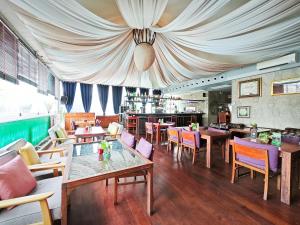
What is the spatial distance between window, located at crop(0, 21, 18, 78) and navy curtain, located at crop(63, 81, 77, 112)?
5846mm

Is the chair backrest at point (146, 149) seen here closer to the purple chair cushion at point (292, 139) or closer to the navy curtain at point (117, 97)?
the purple chair cushion at point (292, 139)

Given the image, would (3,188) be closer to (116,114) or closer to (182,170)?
(182,170)

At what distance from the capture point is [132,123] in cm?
711

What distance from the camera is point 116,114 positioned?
969 cm

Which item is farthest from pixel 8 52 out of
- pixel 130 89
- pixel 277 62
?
pixel 130 89

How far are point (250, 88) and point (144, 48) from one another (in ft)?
12.6

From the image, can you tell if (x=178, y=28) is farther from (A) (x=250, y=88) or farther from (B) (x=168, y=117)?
(B) (x=168, y=117)

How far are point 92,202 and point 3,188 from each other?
1.03 m

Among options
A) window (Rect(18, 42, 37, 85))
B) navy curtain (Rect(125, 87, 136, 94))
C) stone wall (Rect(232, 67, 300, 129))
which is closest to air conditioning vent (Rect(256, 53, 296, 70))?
stone wall (Rect(232, 67, 300, 129))

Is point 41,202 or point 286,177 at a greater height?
point 41,202

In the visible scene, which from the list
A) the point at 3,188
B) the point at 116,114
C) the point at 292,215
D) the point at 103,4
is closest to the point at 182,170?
the point at 292,215

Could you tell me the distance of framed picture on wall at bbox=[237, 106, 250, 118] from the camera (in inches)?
193

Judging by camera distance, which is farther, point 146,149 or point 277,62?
point 277,62

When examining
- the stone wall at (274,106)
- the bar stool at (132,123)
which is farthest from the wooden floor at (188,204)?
the bar stool at (132,123)
